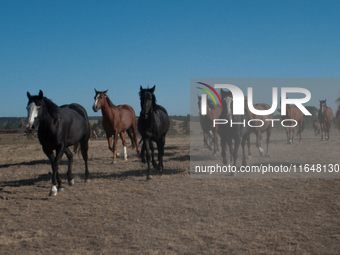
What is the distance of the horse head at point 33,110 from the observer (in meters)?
5.38

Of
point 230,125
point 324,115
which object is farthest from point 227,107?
point 324,115

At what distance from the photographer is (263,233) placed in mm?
3877

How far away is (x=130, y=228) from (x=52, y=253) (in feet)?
3.78

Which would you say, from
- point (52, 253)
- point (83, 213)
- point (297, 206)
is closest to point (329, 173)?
point (297, 206)

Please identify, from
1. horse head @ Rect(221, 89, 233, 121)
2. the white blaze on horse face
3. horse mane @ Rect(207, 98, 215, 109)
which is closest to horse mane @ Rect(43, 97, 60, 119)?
the white blaze on horse face

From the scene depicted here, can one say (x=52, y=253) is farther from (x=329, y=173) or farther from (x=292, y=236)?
(x=329, y=173)

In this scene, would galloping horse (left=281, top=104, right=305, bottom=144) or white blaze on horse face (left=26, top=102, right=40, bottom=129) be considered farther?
galloping horse (left=281, top=104, right=305, bottom=144)

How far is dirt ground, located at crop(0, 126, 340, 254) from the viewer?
356 cm

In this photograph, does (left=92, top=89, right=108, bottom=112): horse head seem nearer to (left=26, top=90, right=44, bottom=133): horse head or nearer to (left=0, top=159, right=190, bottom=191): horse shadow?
(left=0, top=159, right=190, bottom=191): horse shadow

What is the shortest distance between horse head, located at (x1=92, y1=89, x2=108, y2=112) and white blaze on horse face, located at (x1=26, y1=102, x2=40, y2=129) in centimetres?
394

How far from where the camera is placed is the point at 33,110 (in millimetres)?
5480

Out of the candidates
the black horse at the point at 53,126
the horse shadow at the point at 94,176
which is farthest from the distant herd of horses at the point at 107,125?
the horse shadow at the point at 94,176

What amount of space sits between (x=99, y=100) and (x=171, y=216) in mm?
6288

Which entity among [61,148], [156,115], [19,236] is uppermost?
[156,115]
